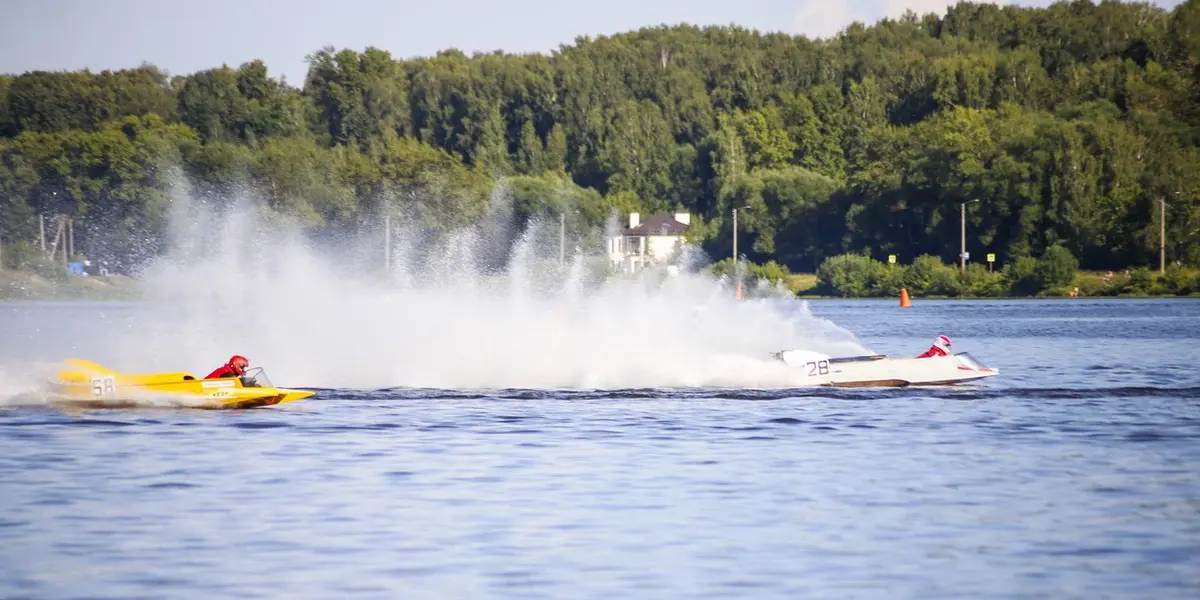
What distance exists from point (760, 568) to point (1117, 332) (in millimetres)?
44595

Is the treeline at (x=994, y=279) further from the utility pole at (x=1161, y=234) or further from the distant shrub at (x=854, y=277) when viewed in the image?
the utility pole at (x=1161, y=234)

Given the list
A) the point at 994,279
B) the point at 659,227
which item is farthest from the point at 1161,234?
the point at 659,227

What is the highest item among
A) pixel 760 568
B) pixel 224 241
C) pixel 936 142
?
pixel 936 142

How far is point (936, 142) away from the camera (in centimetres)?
12262

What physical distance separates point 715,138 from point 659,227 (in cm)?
1318

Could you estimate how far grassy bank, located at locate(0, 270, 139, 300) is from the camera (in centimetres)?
10462

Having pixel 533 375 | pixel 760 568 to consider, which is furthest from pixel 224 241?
pixel 760 568

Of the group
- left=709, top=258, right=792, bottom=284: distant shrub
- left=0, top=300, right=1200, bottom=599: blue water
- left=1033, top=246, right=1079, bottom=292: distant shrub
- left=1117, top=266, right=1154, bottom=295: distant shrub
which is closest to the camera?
left=0, top=300, right=1200, bottom=599: blue water

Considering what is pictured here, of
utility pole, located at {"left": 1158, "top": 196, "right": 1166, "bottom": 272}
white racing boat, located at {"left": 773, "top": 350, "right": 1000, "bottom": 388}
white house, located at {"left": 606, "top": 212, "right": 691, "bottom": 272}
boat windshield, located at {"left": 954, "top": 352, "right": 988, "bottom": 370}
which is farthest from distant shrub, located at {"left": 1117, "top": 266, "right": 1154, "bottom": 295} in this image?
white racing boat, located at {"left": 773, "top": 350, "right": 1000, "bottom": 388}

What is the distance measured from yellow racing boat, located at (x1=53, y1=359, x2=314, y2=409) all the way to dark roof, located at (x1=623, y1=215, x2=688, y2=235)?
10668cm

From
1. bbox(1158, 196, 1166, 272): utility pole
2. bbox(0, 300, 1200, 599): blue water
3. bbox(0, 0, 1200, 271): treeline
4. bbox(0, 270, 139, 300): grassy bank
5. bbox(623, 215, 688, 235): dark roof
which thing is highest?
bbox(0, 0, 1200, 271): treeline

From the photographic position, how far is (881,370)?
30250mm

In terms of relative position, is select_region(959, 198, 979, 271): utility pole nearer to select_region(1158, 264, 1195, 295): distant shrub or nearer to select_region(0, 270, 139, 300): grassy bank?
select_region(1158, 264, 1195, 295): distant shrub

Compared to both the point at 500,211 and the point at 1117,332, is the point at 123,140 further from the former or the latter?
the point at 1117,332
